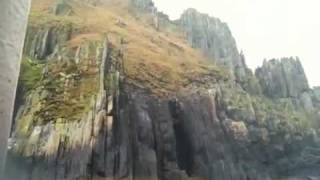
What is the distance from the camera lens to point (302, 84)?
8144 centimetres

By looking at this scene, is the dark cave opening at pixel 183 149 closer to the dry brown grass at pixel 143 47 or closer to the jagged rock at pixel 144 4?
the dry brown grass at pixel 143 47

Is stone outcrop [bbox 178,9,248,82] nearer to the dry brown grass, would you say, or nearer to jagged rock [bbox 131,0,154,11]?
the dry brown grass

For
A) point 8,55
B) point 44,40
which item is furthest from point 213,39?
point 8,55

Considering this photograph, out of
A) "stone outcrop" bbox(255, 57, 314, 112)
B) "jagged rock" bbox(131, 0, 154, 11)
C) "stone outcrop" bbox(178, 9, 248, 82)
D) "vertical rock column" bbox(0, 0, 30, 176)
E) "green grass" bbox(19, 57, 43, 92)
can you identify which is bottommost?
"vertical rock column" bbox(0, 0, 30, 176)

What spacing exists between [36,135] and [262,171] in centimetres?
3295

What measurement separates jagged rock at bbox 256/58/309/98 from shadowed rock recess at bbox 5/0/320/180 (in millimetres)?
173

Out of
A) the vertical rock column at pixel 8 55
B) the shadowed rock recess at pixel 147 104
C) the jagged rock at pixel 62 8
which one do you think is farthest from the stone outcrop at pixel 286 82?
the vertical rock column at pixel 8 55

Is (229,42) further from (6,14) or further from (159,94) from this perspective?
(6,14)

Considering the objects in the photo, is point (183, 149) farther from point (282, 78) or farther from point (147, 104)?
point (282, 78)

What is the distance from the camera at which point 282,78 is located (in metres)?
82.7

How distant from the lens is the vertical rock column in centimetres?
162

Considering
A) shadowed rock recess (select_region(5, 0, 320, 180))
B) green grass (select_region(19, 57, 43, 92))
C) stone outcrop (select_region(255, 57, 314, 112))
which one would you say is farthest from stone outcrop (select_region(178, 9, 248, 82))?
green grass (select_region(19, 57, 43, 92))

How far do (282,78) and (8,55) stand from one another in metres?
83.8

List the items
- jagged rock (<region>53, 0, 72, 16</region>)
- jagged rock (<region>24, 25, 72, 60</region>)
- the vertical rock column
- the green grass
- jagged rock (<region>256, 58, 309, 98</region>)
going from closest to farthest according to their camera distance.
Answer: the vertical rock column < the green grass < jagged rock (<region>24, 25, 72, 60</region>) < jagged rock (<region>53, 0, 72, 16</region>) < jagged rock (<region>256, 58, 309, 98</region>)
